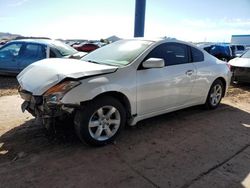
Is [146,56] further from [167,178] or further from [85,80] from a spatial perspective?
[167,178]

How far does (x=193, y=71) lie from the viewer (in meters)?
5.40

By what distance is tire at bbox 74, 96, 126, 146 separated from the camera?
379 centimetres

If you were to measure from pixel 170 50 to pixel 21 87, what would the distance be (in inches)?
105

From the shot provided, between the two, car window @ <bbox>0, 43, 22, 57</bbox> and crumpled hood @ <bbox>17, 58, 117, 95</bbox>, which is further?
A: car window @ <bbox>0, 43, 22, 57</bbox>

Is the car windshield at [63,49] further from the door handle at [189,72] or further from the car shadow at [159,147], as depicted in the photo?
the door handle at [189,72]

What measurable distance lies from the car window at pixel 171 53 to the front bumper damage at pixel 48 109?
166cm

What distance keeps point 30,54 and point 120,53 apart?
17.7 ft

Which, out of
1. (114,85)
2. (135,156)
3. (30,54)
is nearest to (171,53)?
(114,85)

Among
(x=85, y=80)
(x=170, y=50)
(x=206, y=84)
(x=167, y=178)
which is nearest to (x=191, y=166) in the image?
(x=167, y=178)

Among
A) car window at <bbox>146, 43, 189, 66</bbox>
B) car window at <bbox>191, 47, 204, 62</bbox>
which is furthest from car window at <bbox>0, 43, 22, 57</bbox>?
car window at <bbox>191, 47, 204, 62</bbox>

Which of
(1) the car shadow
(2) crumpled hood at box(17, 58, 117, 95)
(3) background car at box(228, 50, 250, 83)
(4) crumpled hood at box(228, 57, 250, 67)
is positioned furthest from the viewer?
(4) crumpled hood at box(228, 57, 250, 67)

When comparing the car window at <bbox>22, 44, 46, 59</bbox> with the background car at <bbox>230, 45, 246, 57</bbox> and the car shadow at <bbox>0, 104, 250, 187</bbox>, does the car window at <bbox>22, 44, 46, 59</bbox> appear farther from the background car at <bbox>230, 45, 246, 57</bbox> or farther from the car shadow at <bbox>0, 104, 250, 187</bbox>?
the background car at <bbox>230, 45, 246, 57</bbox>

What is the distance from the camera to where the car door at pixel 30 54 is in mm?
8922

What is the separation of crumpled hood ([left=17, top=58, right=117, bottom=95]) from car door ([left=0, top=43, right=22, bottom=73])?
17.7 ft
